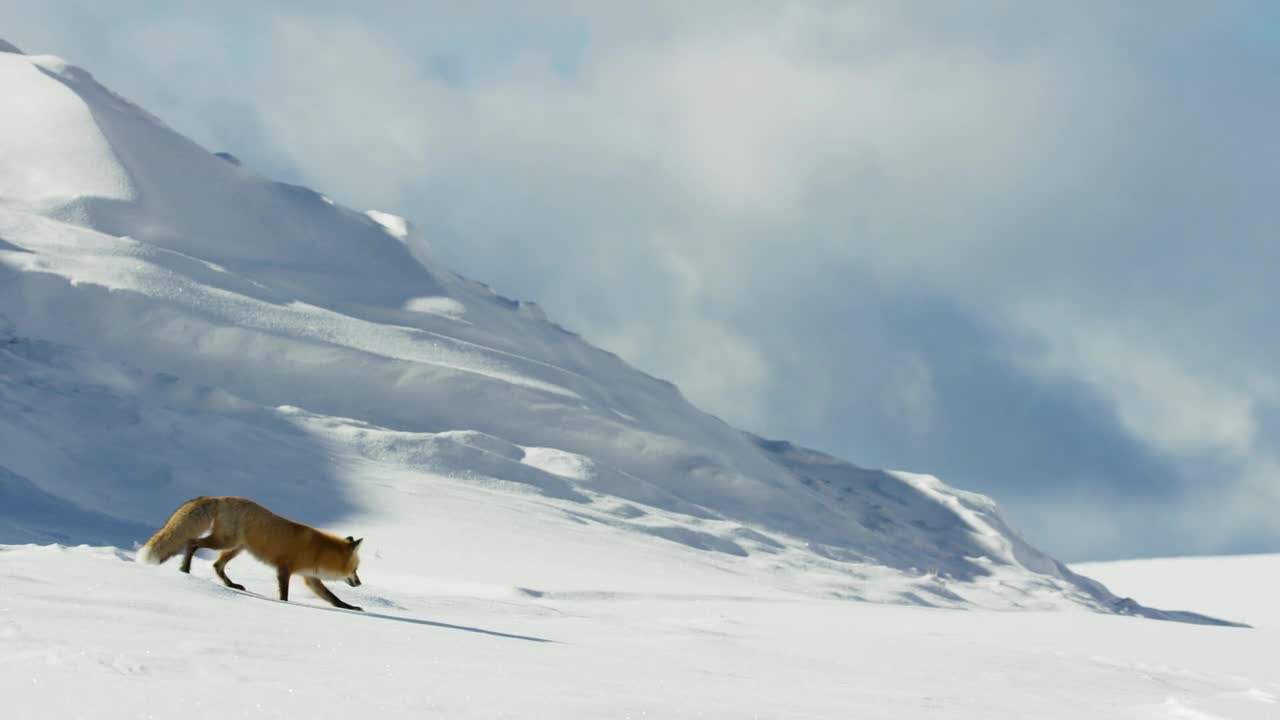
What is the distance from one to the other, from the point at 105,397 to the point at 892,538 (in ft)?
72.5

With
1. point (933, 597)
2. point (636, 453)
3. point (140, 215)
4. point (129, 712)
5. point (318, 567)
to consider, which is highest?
point (140, 215)

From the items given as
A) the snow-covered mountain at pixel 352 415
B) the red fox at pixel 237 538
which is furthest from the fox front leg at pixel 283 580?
the snow-covered mountain at pixel 352 415

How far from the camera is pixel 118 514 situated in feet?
72.2

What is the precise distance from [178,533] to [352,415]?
2214 cm

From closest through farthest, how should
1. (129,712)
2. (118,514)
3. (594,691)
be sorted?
(129,712) < (594,691) < (118,514)

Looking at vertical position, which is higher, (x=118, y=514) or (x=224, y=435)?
(x=224, y=435)

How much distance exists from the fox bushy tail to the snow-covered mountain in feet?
26.3

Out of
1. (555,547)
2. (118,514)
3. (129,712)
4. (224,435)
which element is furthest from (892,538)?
(129,712)

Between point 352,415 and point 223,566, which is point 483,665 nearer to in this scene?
point 223,566

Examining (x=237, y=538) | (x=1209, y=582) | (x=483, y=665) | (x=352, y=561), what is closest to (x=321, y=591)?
(x=352, y=561)

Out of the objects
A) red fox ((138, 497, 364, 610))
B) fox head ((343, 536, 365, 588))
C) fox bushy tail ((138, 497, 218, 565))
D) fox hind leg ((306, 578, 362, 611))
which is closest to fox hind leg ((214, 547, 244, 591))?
red fox ((138, 497, 364, 610))

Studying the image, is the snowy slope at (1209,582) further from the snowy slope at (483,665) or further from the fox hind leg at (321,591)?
the fox hind leg at (321,591)

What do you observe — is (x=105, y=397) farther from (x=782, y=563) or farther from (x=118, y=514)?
(x=782, y=563)

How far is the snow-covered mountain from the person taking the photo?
2319cm
